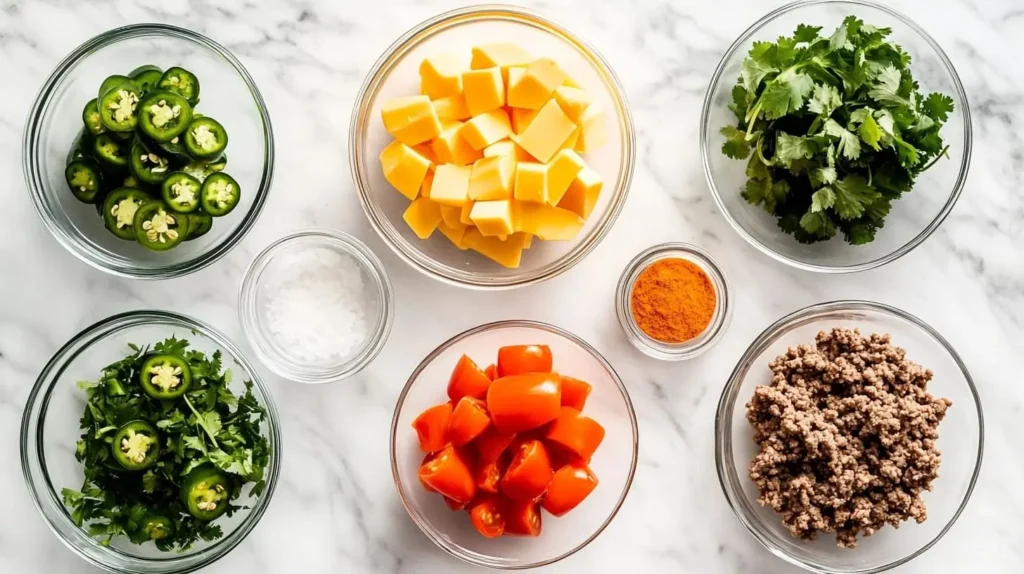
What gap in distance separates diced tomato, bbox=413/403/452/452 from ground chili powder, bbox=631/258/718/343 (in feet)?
1.82

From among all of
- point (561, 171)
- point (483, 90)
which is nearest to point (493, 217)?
point (561, 171)

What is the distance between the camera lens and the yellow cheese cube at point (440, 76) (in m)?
1.97

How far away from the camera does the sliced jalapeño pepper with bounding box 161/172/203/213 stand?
1931 millimetres

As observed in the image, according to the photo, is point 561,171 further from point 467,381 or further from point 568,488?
point 568,488

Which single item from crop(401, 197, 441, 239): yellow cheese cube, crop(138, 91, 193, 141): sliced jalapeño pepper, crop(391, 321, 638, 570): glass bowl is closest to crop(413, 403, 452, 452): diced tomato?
crop(391, 321, 638, 570): glass bowl

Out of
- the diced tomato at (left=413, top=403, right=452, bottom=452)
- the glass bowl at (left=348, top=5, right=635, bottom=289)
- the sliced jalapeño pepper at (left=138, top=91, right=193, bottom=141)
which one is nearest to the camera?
the sliced jalapeño pepper at (left=138, top=91, right=193, bottom=141)

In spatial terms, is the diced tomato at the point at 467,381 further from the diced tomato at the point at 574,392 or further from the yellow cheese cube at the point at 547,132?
the yellow cheese cube at the point at 547,132

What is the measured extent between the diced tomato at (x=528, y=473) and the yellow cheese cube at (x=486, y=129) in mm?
739

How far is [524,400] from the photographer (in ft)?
6.21

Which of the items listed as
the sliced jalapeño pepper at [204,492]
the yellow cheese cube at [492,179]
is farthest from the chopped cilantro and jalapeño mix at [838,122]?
the sliced jalapeño pepper at [204,492]

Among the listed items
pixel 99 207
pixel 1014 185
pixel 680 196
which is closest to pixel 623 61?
pixel 680 196

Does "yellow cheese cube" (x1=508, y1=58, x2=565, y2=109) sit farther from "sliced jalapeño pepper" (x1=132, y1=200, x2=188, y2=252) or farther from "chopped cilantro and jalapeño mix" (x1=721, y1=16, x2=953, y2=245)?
"sliced jalapeño pepper" (x1=132, y1=200, x2=188, y2=252)

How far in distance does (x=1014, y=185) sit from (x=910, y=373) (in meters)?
0.70

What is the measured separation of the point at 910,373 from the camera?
2014mm
